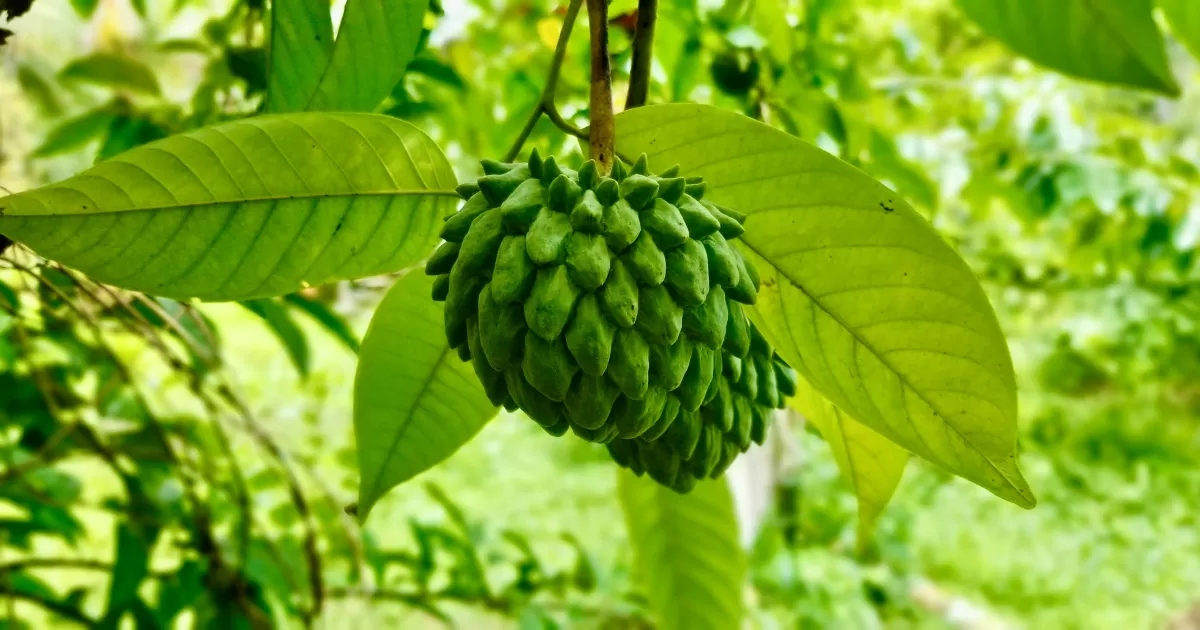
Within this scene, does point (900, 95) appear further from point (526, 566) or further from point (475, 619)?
point (475, 619)

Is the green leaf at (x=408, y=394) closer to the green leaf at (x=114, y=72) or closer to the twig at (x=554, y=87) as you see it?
the twig at (x=554, y=87)

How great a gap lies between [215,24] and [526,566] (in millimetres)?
1315

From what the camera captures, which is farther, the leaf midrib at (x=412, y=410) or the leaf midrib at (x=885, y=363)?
the leaf midrib at (x=412, y=410)

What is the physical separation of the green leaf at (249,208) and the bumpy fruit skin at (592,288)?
0.24ft

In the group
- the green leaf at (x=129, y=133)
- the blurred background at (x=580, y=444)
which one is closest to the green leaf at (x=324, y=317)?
the blurred background at (x=580, y=444)

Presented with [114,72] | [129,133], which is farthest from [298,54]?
[114,72]

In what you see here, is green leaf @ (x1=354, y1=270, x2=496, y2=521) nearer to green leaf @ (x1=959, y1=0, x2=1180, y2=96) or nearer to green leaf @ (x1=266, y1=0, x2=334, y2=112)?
green leaf @ (x1=266, y1=0, x2=334, y2=112)

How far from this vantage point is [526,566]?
1.97 meters

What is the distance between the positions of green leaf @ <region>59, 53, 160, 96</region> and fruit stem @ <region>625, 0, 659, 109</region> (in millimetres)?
1131

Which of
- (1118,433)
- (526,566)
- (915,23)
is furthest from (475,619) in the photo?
(1118,433)

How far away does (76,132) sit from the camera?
163cm

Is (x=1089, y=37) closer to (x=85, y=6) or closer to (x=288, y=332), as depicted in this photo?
(x=288, y=332)

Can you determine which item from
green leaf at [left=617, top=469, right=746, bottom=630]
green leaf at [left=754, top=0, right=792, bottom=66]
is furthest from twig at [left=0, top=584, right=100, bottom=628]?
green leaf at [left=754, top=0, right=792, bottom=66]

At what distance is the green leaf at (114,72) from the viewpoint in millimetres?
1542
